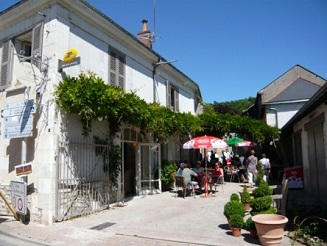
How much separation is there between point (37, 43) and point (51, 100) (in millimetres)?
1899

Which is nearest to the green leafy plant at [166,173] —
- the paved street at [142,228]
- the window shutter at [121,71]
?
the paved street at [142,228]

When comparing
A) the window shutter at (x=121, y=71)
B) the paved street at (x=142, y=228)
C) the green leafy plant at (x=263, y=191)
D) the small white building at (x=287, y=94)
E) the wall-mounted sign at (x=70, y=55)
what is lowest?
the paved street at (x=142, y=228)

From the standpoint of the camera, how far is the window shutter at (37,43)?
8867 mm

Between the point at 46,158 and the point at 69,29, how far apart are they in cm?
389

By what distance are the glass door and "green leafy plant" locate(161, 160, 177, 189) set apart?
11.2 inches

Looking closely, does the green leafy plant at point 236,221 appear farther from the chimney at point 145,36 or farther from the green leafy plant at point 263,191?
the chimney at point 145,36

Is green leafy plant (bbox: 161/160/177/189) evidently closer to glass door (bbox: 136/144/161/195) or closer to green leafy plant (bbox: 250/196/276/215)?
glass door (bbox: 136/144/161/195)

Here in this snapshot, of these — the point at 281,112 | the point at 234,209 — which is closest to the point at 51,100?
the point at 234,209

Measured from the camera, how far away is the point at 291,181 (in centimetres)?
1355

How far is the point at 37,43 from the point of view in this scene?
899 cm

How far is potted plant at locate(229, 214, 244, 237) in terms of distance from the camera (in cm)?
651

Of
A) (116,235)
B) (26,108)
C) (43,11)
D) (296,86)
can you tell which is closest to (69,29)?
(43,11)

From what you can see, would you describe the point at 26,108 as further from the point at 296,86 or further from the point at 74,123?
the point at 296,86

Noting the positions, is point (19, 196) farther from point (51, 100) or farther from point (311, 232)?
point (311, 232)
